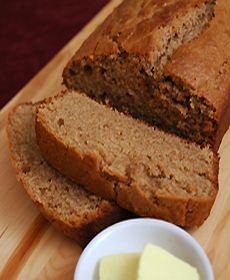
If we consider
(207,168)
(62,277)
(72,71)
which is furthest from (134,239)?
(72,71)

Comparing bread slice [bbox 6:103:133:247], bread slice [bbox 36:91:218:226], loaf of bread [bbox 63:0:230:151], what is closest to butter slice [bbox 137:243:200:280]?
bread slice [bbox 36:91:218:226]

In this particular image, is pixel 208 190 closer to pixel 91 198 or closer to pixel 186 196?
pixel 186 196

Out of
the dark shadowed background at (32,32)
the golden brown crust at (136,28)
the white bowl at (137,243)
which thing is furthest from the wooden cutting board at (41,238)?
the dark shadowed background at (32,32)

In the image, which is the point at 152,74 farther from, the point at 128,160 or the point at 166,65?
the point at 128,160

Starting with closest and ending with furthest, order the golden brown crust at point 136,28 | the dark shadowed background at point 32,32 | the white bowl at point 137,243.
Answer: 1. the white bowl at point 137,243
2. the golden brown crust at point 136,28
3. the dark shadowed background at point 32,32

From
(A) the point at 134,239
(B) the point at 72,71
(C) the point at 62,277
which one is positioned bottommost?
(C) the point at 62,277

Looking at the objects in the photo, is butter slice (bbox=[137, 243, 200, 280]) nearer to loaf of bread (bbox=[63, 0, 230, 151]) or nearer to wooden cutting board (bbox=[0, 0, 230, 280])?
wooden cutting board (bbox=[0, 0, 230, 280])

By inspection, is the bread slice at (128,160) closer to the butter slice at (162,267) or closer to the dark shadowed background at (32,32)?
the butter slice at (162,267)
